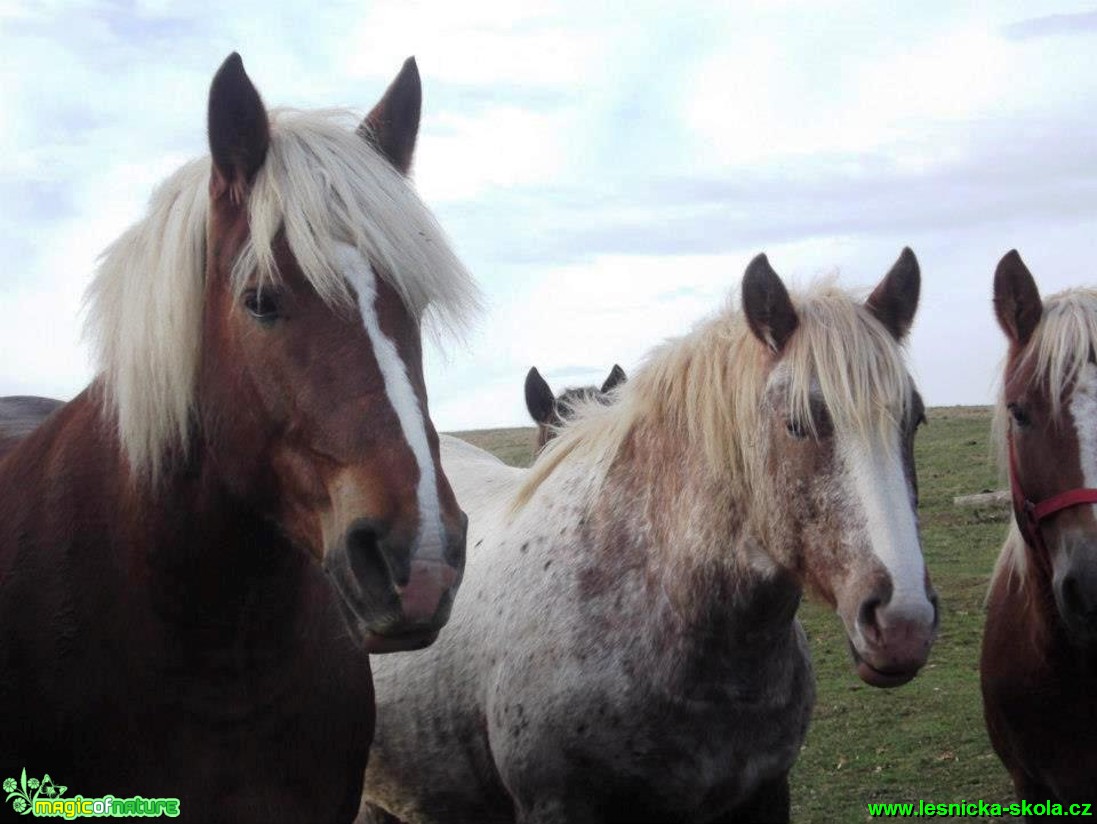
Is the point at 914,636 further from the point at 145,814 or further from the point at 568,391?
the point at 568,391

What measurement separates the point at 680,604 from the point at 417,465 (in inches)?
68.7

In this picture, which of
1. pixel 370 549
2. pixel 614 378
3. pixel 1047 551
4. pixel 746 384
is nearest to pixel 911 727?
pixel 614 378

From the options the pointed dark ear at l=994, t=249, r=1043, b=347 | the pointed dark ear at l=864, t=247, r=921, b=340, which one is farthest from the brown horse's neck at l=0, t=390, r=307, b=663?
the pointed dark ear at l=994, t=249, r=1043, b=347

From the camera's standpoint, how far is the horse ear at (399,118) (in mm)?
3236

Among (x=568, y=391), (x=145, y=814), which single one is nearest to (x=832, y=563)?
(x=145, y=814)

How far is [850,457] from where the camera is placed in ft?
11.7

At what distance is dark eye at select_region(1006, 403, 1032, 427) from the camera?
468 cm

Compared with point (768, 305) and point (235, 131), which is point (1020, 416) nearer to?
point (768, 305)

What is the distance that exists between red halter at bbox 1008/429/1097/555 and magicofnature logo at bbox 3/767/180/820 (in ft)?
10.2

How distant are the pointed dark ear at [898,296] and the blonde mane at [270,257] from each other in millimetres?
1578

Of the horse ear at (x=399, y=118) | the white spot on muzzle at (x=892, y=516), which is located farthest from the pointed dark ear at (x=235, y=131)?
the white spot on muzzle at (x=892, y=516)

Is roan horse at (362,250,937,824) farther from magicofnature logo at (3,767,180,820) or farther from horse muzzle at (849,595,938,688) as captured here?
magicofnature logo at (3,767,180,820)

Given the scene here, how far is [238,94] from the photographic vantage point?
2.84 metres

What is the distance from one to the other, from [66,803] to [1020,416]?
351 centimetres
